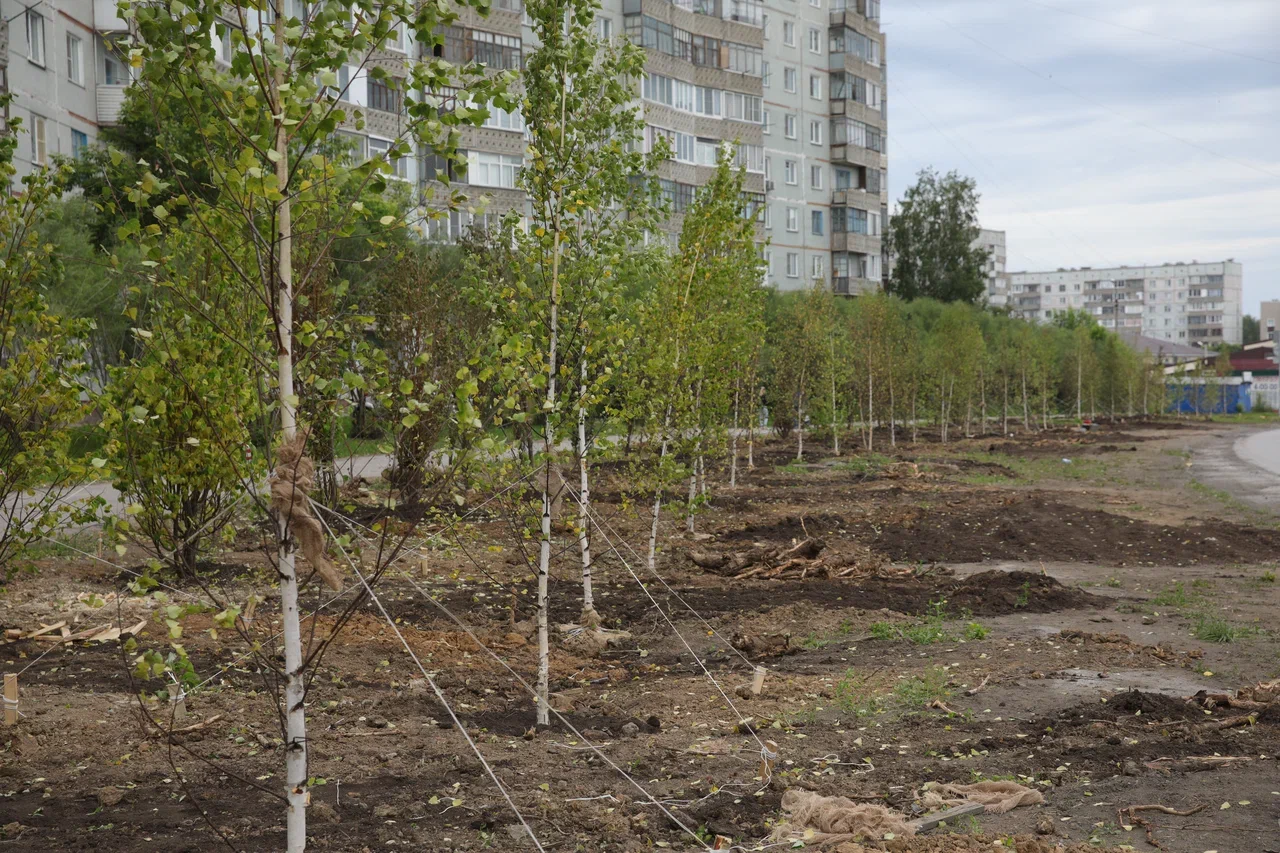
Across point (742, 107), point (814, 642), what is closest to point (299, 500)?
point (814, 642)

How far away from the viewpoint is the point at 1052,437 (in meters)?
49.8

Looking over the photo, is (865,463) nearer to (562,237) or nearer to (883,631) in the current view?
(883,631)

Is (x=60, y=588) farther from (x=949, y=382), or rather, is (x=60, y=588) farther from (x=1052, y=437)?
(x=1052, y=437)

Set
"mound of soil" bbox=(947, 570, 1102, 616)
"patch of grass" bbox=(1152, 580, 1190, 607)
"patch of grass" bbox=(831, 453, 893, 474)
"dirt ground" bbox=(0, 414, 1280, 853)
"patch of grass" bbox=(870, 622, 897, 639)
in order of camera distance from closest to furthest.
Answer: "dirt ground" bbox=(0, 414, 1280, 853) < "patch of grass" bbox=(870, 622, 897, 639) < "mound of soil" bbox=(947, 570, 1102, 616) < "patch of grass" bbox=(1152, 580, 1190, 607) < "patch of grass" bbox=(831, 453, 893, 474)

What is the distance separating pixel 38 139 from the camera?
29.3m

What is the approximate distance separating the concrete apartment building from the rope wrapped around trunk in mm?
16806

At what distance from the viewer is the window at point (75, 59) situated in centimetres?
3119

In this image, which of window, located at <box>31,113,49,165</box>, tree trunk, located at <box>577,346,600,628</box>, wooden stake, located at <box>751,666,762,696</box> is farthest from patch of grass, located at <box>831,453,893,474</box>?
window, located at <box>31,113,49,165</box>

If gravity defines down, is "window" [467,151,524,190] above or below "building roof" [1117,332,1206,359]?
above

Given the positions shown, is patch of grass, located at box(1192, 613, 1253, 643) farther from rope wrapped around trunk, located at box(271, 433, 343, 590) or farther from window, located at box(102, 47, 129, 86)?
window, located at box(102, 47, 129, 86)

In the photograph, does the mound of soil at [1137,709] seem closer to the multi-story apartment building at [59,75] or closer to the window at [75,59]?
the multi-story apartment building at [59,75]

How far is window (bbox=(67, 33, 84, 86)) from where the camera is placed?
31.2m

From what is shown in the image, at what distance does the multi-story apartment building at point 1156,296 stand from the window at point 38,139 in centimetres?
17004

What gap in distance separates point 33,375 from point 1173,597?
11.0 m
